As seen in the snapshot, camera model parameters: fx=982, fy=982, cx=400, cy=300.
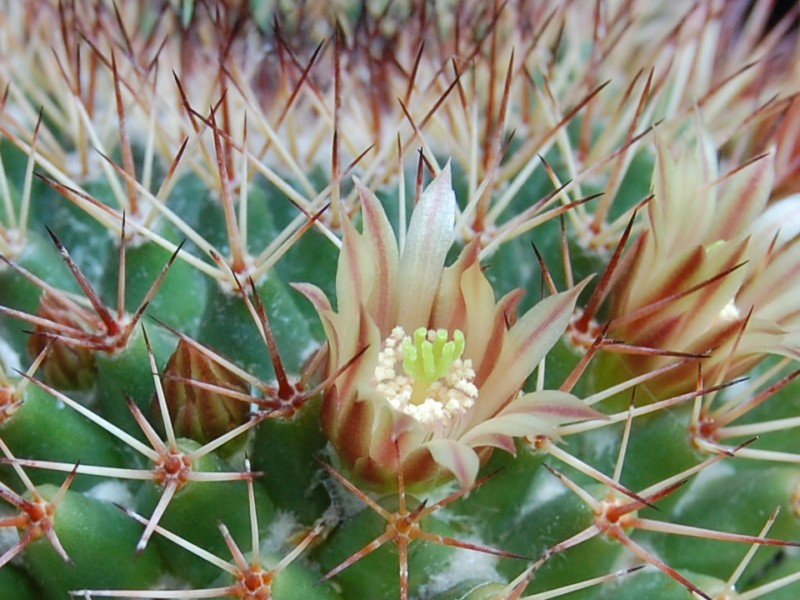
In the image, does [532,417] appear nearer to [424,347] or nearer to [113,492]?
[424,347]

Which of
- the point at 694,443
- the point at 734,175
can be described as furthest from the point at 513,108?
the point at 694,443

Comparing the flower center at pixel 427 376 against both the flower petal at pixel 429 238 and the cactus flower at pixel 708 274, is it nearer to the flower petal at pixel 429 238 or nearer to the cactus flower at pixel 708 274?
the flower petal at pixel 429 238

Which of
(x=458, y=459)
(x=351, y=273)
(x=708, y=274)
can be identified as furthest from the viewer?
(x=708, y=274)

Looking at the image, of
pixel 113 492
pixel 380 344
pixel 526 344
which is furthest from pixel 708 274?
pixel 113 492

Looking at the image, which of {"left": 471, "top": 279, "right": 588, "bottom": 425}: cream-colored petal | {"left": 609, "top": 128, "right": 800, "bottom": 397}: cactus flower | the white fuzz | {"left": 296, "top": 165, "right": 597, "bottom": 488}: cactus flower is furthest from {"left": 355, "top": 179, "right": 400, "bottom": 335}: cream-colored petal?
the white fuzz

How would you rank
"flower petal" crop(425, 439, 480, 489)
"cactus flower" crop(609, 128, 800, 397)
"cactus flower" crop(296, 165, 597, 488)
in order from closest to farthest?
"flower petal" crop(425, 439, 480, 489) → "cactus flower" crop(296, 165, 597, 488) → "cactus flower" crop(609, 128, 800, 397)

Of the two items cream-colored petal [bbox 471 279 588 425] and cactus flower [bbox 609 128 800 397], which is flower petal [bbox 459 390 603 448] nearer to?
cream-colored petal [bbox 471 279 588 425]
